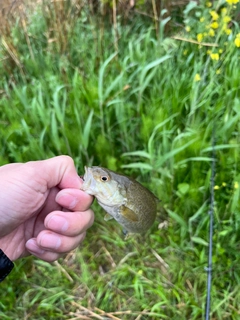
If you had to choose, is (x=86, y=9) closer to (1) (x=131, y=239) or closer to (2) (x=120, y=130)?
(2) (x=120, y=130)

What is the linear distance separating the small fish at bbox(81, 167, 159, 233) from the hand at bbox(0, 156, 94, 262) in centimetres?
10

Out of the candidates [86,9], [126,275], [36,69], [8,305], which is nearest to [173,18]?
[86,9]

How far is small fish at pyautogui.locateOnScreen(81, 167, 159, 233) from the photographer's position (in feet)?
3.63

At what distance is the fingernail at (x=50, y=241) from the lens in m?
1.25

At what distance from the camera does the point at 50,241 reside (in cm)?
125

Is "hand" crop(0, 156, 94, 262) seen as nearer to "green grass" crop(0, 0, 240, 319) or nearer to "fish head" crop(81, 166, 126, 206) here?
"fish head" crop(81, 166, 126, 206)

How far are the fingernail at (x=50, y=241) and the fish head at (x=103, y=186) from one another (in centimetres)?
25

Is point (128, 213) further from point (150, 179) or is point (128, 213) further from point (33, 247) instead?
point (150, 179)

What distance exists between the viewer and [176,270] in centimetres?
177

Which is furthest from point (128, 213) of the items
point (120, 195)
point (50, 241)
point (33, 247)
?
point (33, 247)

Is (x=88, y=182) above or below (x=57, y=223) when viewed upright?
above

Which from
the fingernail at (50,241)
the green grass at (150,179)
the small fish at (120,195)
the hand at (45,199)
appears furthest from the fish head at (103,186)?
the green grass at (150,179)

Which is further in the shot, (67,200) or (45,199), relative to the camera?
(45,199)

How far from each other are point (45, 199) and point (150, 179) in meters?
0.77
